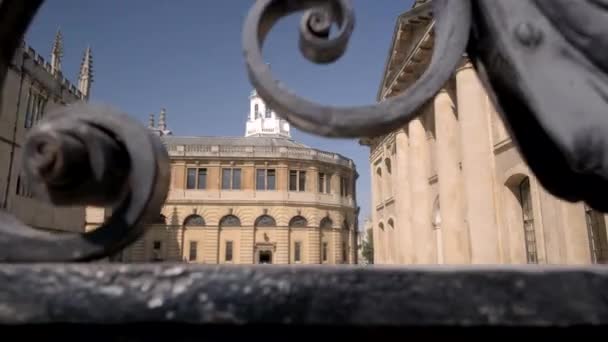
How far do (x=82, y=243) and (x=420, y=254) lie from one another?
64.8ft

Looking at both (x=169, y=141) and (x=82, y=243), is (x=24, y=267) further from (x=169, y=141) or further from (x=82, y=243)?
(x=169, y=141)

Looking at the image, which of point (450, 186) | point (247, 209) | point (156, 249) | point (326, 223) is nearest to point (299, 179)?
point (326, 223)

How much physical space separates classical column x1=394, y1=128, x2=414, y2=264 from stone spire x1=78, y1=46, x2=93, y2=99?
26096 millimetres

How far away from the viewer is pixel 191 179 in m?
45.8

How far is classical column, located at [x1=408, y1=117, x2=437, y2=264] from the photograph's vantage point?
19734mm

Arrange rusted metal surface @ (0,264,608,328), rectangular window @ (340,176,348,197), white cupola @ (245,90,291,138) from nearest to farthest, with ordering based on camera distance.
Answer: rusted metal surface @ (0,264,608,328) < rectangular window @ (340,176,348,197) < white cupola @ (245,90,291,138)

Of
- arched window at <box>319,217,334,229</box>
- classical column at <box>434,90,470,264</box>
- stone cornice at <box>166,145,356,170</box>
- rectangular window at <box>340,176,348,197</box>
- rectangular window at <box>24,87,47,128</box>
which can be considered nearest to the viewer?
classical column at <box>434,90,470,264</box>

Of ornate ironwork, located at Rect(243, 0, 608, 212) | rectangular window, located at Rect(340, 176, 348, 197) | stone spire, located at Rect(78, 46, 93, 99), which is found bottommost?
ornate ironwork, located at Rect(243, 0, 608, 212)

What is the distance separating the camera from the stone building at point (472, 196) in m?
11.2

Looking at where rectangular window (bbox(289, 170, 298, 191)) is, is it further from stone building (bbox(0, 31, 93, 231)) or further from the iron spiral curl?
the iron spiral curl

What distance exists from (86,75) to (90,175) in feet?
133

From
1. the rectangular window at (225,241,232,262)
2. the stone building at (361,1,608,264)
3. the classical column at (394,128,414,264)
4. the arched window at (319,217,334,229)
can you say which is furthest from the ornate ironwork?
the arched window at (319,217,334,229)

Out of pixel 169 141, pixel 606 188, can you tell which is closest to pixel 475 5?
pixel 606 188

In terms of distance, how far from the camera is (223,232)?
1781 inches
